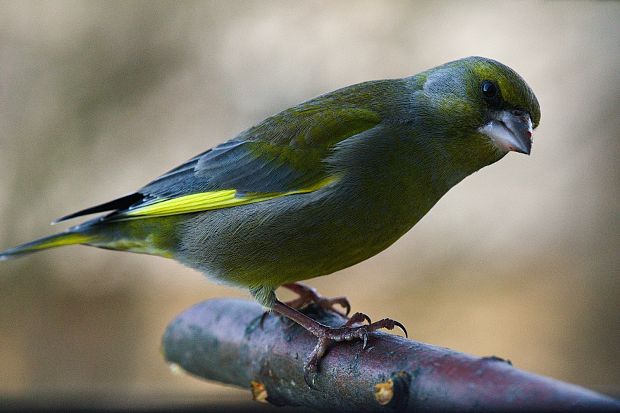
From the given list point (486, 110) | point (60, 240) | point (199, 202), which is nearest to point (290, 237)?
point (199, 202)

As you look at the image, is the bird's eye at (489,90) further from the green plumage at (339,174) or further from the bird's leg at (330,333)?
the bird's leg at (330,333)

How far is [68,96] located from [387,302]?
135 inches

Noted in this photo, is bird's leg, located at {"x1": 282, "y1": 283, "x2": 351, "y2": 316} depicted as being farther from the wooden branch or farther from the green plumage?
the green plumage

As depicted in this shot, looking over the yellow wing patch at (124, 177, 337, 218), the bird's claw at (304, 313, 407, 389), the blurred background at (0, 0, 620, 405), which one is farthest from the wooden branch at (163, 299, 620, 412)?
the blurred background at (0, 0, 620, 405)

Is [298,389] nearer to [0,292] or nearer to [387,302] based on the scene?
[387,302]

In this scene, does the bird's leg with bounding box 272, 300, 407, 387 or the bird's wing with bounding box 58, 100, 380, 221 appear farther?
the bird's wing with bounding box 58, 100, 380, 221

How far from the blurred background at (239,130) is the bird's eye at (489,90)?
14.3 ft

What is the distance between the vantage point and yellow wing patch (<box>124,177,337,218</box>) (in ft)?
12.5

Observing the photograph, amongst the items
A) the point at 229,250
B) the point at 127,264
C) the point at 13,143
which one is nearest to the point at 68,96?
the point at 13,143

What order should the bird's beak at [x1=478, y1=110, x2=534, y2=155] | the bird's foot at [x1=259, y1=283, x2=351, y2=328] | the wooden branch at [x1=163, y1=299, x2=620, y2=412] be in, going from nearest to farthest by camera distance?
the wooden branch at [x1=163, y1=299, x2=620, y2=412] → the bird's beak at [x1=478, y1=110, x2=534, y2=155] → the bird's foot at [x1=259, y1=283, x2=351, y2=328]

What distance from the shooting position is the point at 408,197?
3.49 m

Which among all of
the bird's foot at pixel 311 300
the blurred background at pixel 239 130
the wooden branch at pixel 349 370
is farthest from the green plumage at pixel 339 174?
the blurred background at pixel 239 130

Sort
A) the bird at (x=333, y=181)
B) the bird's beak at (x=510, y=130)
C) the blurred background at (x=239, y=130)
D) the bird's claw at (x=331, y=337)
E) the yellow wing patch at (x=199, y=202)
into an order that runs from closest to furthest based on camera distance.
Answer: the bird's claw at (x=331, y=337) < the bird's beak at (x=510, y=130) < the bird at (x=333, y=181) < the yellow wing patch at (x=199, y=202) < the blurred background at (x=239, y=130)

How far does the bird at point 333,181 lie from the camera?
346cm
